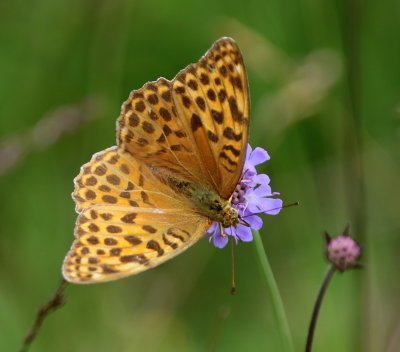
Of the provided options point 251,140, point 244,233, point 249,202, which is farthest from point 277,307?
point 251,140

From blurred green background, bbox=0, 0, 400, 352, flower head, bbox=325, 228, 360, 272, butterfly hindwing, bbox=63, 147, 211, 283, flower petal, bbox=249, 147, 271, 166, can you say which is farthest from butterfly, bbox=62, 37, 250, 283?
blurred green background, bbox=0, 0, 400, 352

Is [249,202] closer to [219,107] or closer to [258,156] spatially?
[258,156]

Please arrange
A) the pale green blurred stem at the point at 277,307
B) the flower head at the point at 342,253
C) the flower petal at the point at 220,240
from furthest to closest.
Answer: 1. the flower petal at the point at 220,240
2. the flower head at the point at 342,253
3. the pale green blurred stem at the point at 277,307

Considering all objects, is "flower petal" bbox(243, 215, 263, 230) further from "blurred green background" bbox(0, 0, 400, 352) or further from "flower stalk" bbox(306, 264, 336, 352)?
"blurred green background" bbox(0, 0, 400, 352)

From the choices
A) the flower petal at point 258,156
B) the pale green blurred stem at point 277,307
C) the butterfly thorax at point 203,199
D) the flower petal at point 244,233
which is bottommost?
the pale green blurred stem at point 277,307

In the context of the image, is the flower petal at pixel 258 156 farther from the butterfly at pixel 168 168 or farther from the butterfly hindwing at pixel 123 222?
the butterfly hindwing at pixel 123 222

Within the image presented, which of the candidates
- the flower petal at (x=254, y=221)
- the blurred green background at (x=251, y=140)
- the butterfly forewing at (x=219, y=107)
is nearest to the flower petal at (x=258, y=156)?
the butterfly forewing at (x=219, y=107)
